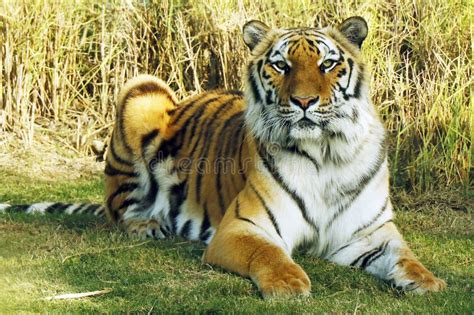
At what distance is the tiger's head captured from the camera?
4.54m

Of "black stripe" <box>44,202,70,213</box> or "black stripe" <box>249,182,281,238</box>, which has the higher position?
"black stripe" <box>249,182,281,238</box>

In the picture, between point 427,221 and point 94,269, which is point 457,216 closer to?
point 427,221

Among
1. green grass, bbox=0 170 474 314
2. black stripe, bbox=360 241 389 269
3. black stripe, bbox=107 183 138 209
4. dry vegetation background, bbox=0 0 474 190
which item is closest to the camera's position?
green grass, bbox=0 170 474 314

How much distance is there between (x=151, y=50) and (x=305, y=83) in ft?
13.0

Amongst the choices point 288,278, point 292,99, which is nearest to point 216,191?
point 292,99

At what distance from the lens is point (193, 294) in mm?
4180

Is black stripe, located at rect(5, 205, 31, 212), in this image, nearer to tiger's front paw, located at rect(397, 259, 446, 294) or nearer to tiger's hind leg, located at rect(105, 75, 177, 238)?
tiger's hind leg, located at rect(105, 75, 177, 238)

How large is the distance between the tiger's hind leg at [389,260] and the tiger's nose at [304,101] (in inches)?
28.9

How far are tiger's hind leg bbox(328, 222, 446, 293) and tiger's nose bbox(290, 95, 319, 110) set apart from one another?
2.41 ft

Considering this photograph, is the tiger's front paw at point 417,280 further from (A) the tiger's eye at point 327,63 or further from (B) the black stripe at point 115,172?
(B) the black stripe at point 115,172

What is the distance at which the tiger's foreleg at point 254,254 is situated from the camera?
13.3 ft

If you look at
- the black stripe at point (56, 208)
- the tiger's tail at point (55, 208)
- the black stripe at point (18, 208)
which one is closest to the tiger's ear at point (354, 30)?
the tiger's tail at point (55, 208)

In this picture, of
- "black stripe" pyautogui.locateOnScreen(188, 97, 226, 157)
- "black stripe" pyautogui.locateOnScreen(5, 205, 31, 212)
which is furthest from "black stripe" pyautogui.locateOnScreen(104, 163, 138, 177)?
"black stripe" pyautogui.locateOnScreen(5, 205, 31, 212)

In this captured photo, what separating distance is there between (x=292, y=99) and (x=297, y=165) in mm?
358
